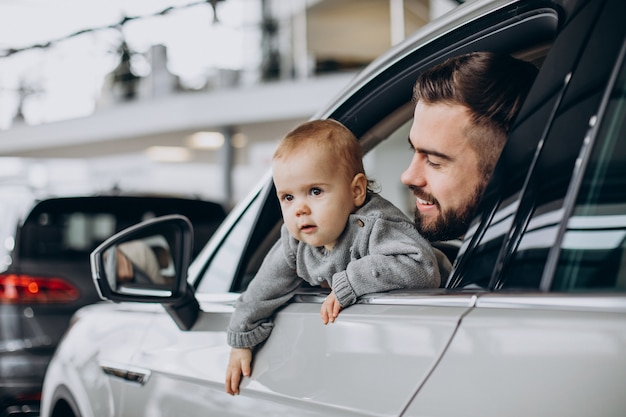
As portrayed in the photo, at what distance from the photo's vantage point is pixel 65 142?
22.3 meters

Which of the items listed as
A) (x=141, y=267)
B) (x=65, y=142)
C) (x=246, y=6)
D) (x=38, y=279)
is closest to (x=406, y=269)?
(x=141, y=267)

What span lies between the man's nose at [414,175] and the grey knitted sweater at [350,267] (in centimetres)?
6

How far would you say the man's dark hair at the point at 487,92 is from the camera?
158cm

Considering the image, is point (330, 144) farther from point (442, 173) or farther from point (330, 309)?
point (330, 309)

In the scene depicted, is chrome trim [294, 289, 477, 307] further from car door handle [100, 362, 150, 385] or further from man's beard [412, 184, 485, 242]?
car door handle [100, 362, 150, 385]

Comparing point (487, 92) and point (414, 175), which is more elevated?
point (487, 92)

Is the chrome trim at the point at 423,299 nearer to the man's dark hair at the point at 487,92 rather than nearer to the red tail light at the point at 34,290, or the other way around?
the man's dark hair at the point at 487,92

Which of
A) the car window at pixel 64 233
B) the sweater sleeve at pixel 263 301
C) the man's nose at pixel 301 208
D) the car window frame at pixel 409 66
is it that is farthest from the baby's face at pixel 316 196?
the car window at pixel 64 233

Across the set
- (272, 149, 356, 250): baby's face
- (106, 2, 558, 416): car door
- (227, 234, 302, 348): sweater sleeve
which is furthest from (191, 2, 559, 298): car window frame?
(227, 234, 302, 348): sweater sleeve

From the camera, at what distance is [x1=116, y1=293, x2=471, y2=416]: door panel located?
1.30 meters

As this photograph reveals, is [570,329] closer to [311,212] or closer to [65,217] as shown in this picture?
[311,212]

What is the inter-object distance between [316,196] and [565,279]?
25.7 inches

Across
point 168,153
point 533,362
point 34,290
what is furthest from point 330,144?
point 168,153

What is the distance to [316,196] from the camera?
1.72 metres
